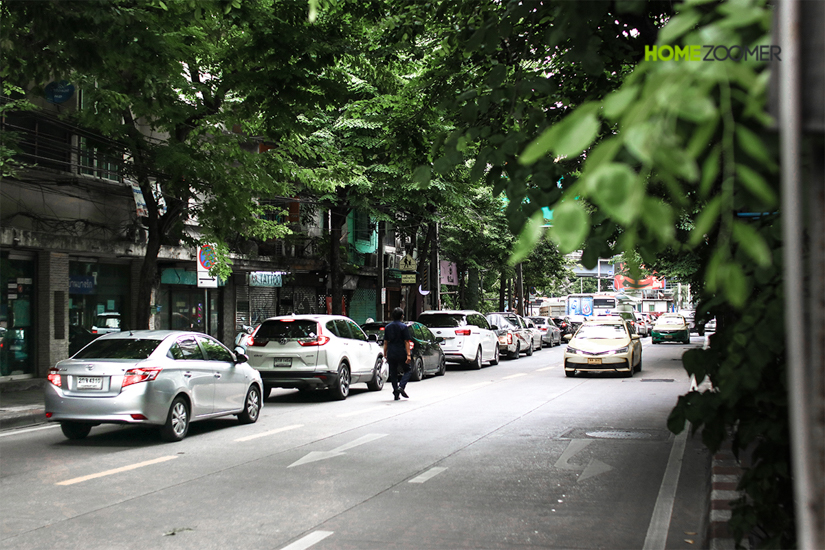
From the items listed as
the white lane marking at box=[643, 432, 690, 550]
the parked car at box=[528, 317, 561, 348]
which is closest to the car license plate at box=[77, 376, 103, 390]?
the white lane marking at box=[643, 432, 690, 550]

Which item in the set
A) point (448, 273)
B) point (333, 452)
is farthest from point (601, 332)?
point (448, 273)

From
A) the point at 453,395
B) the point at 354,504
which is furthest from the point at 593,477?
the point at 453,395

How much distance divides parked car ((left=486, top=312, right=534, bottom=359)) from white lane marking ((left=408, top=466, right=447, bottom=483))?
20.2m

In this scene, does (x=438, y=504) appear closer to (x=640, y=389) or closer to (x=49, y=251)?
(x=640, y=389)

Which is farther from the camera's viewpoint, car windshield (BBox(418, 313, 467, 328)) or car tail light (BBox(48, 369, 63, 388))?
car windshield (BBox(418, 313, 467, 328))

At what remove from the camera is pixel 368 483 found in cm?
812

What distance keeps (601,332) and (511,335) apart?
8.73 meters

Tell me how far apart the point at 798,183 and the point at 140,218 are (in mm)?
22377

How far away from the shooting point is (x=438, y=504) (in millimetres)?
7184

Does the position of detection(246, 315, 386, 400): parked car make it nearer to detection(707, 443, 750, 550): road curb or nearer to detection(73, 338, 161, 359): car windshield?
detection(73, 338, 161, 359): car windshield

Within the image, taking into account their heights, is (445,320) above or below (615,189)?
below

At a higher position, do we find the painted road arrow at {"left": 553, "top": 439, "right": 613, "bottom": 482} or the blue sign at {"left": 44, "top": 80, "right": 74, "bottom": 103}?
the blue sign at {"left": 44, "top": 80, "right": 74, "bottom": 103}

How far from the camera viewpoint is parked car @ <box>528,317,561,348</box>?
4189cm

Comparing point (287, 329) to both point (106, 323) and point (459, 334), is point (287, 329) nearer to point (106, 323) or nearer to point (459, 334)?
point (106, 323)
